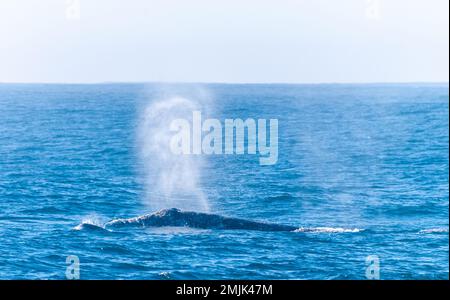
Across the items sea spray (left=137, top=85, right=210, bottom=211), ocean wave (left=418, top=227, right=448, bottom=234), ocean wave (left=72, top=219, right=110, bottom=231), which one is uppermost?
sea spray (left=137, top=85, right=210, bottom=211)

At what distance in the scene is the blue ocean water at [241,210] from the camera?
4025 centimetres

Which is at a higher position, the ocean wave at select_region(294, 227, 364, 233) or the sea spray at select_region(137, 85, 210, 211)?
the sea spray at select_region(137, 85, 210, 211)

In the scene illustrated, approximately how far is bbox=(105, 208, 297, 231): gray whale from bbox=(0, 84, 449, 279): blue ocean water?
1.30 meters

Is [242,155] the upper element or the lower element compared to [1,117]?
lower

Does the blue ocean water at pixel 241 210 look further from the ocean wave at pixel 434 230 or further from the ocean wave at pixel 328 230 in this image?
the ocean wave at pixel 434 230

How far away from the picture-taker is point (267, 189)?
71.8 metres

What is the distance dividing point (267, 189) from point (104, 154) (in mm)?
34963

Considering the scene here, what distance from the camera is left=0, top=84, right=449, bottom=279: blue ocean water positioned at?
132 feet

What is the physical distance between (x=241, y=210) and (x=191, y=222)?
9.73 m

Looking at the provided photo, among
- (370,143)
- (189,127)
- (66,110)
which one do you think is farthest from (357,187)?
(66,110)

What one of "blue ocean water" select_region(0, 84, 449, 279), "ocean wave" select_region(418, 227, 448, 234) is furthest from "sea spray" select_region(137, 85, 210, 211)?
"ocean wave" select_region(418, 227, 448, 234)

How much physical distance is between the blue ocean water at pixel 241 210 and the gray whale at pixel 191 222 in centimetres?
130

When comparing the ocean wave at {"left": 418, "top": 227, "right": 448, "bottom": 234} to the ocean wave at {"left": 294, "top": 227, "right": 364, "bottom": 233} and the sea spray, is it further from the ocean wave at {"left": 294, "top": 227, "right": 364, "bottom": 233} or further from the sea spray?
the sea spray
